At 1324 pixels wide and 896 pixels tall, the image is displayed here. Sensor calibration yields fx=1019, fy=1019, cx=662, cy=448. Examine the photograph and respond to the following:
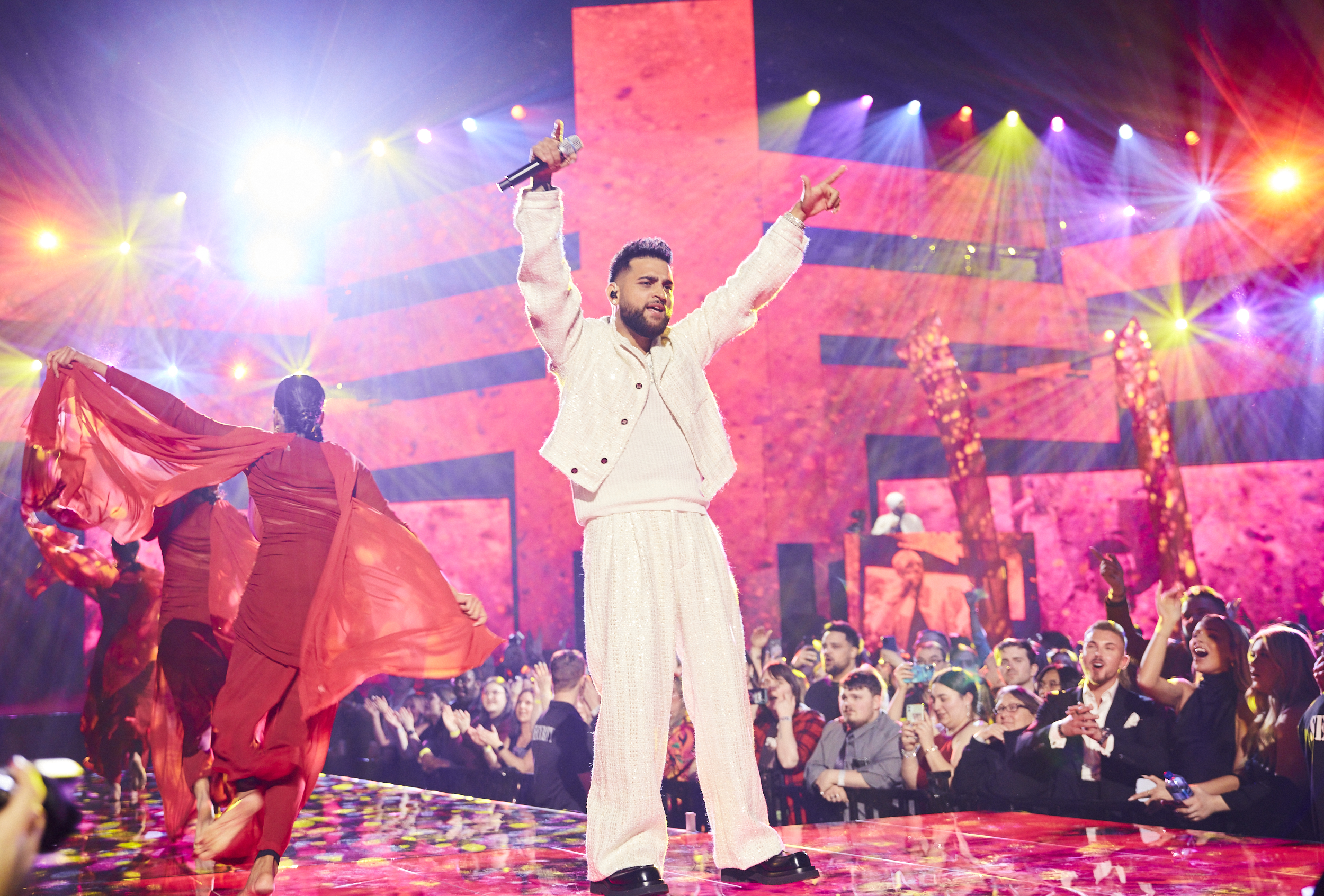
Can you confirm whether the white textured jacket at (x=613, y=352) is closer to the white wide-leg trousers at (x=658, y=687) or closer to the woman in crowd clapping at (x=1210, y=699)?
the white wide-leg trousers at (x=658, y=687)

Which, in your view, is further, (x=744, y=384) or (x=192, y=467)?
(x=744, y=384)

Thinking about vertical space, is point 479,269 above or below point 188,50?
below

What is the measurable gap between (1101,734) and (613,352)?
2.97 m

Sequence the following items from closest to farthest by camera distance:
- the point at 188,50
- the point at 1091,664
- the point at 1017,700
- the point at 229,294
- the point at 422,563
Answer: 1. the point at 422,563
2. the point at 1091,664
3. the point at 1017,700
4. the point at 188,50
5. the point at 229,294

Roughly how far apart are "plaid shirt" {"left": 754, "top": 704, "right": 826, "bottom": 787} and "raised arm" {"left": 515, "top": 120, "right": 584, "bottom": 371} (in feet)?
10.5

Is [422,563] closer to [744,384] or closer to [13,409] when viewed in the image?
[744,384]

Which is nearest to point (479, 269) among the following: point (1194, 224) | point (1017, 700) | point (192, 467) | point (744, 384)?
point (744, 384)

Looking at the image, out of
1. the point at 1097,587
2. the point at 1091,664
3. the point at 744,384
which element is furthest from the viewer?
the point at 1097,587

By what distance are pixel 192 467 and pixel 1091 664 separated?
3.95 metres

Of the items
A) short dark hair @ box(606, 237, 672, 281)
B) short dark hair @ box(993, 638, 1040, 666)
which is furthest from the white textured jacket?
short dark hair @ box(993, 638, 1040, 666)

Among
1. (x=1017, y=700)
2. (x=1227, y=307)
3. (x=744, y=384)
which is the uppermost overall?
(x=1227, y=307)

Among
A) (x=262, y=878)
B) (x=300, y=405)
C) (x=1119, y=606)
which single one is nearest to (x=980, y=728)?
(x=1119, y=606)

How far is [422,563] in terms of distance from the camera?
→ 3.93 meters

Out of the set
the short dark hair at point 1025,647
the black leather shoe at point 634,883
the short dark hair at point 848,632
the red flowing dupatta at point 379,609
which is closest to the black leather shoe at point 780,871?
the black leather shoe at point 634,883
